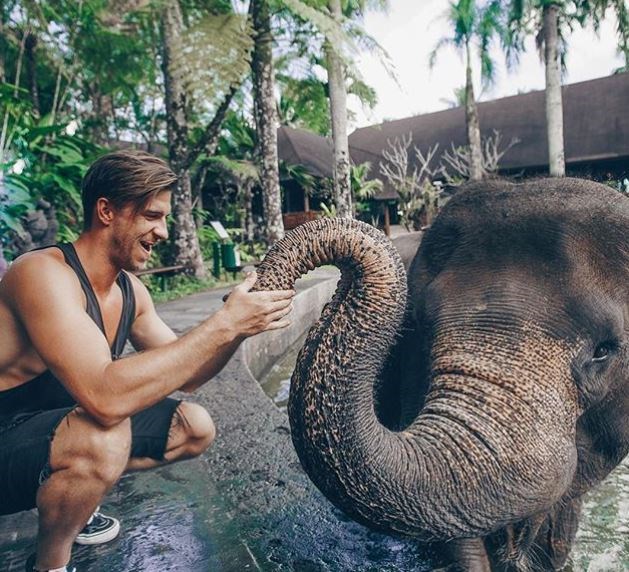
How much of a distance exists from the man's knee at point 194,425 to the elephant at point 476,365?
842 millimetres

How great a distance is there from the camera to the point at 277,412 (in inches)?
167

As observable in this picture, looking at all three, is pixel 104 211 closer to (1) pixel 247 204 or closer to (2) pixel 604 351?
(2) pixel 604 351

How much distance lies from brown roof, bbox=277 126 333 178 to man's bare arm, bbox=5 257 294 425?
2133 cm

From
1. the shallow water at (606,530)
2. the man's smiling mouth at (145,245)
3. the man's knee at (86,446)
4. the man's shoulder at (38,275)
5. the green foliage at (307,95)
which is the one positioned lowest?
the shallow water at (606,530)

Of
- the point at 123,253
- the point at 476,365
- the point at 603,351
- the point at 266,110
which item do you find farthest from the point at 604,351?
the point at 266,110

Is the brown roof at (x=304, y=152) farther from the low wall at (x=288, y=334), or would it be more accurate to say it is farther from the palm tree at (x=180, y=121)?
the low wall at (x=288, y=334)

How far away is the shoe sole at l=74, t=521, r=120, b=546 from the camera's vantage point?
245 centimetres

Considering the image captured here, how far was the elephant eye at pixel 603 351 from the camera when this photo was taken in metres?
2.12

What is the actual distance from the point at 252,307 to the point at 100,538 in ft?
4.38

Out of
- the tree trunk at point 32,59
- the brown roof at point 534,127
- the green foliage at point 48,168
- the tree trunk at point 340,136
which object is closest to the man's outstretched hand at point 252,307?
the green foliage at point 48,168

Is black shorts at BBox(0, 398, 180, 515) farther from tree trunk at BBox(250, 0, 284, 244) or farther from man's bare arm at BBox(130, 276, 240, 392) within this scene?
tree trunk at BBox(250, 0, 284, 244)

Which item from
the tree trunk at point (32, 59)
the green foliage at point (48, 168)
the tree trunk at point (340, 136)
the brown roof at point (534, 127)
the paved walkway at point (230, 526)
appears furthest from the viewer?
the brown roof at point (534, 127)

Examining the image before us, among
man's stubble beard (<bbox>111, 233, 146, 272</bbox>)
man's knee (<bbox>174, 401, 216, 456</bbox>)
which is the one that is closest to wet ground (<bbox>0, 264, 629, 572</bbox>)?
man's knee (<bbox>174, 401, 216, 456</bbox>)

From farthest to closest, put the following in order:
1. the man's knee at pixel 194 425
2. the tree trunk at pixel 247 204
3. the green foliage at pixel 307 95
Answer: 1. the tree trunk at pixel 247 204
2. the green foliage at pixel 307 95
3. the man's knee at pixel 194 425
